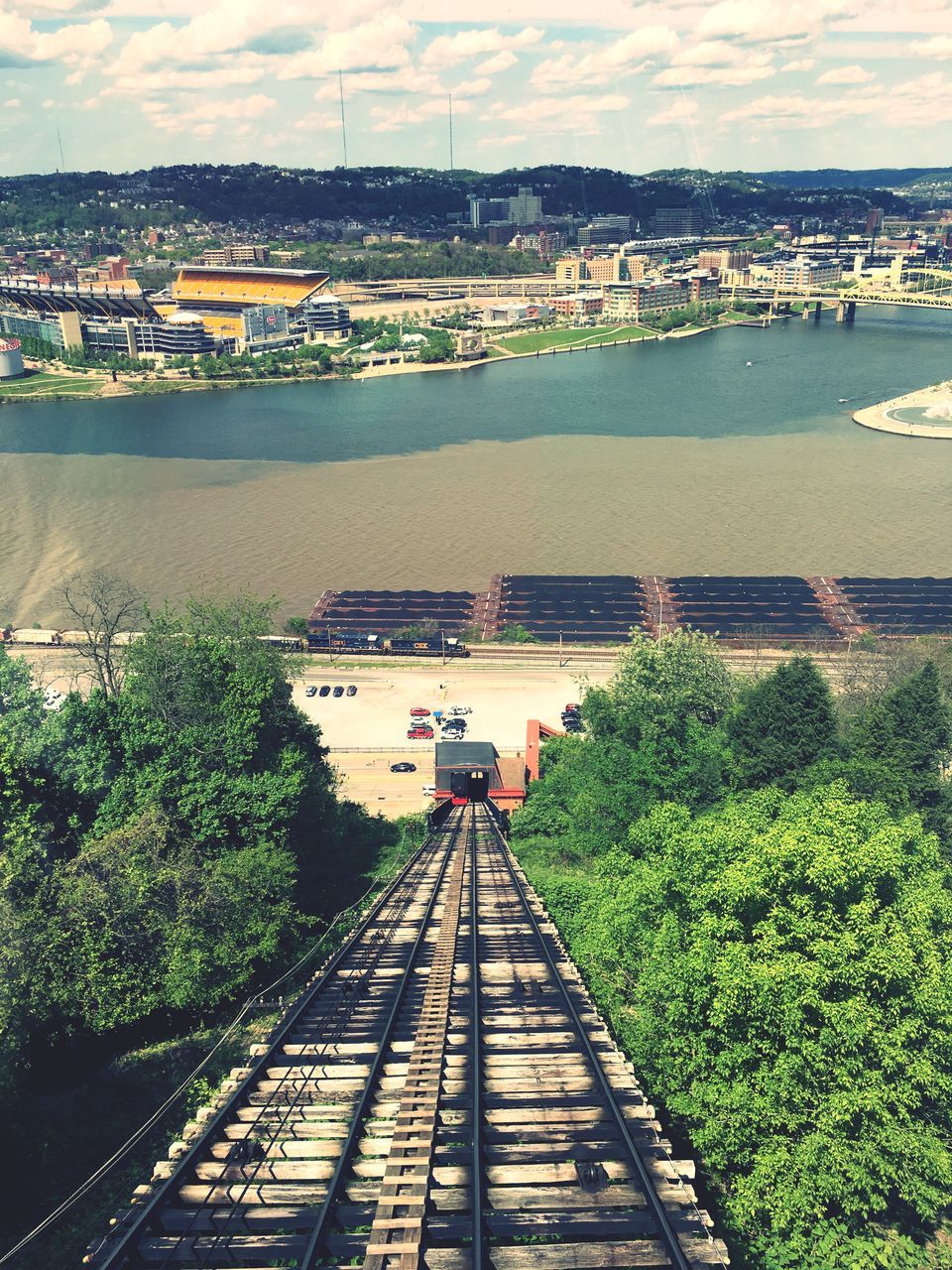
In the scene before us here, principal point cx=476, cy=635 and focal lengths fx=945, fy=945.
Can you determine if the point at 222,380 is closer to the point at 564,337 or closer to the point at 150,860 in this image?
the point at 564,337

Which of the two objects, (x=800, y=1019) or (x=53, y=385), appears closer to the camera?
(x=800, y=1019)

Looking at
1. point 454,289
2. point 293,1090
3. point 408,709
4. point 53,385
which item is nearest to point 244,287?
point 454,289

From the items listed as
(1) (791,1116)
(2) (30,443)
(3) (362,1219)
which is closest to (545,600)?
(1) (791,1116)

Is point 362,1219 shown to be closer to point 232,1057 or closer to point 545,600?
point 232,1057

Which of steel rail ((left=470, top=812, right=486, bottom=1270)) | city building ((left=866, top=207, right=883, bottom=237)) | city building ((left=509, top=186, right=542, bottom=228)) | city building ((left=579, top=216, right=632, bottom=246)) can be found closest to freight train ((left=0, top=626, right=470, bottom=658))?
steel rail ((left=470, top=812, right=486, bottom=1270))

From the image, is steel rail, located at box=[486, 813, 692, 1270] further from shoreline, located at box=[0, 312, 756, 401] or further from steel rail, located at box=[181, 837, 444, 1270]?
shoreline, located at box=[0, 312, 756, 401]

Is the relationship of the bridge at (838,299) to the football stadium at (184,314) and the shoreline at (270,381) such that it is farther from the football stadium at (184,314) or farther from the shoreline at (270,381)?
the football stadium at (184,314)
